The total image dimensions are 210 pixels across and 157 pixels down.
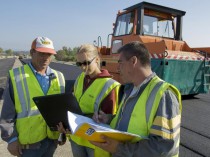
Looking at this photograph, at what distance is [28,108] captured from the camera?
7.48 feet

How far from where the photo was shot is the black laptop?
204 cm

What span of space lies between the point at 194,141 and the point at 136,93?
320 centimetres

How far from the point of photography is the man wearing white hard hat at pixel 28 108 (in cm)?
225

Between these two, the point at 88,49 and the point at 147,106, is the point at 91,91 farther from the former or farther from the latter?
the point at 147,106

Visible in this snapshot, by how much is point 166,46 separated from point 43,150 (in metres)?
5.75

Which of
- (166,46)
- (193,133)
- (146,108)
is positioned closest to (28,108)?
(146,108)

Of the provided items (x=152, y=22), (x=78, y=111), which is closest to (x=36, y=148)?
(x=78, y=111)

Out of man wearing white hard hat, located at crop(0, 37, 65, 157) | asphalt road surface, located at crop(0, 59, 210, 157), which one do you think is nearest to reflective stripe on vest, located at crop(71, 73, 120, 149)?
man wearing white hard hat, located at crop(0, 37, 65, 157)

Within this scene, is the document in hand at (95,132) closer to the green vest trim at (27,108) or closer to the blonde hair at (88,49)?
the green vest trim at (27,108)

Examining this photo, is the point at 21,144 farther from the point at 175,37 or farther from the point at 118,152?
the point at 175,37

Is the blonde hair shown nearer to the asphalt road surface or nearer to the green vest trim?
the green vest trim

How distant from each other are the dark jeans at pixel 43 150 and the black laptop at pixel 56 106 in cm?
33

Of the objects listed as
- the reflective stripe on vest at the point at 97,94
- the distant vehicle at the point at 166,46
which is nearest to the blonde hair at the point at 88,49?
the reflective stripe on vest at the point at 97,94

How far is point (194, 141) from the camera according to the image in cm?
443
